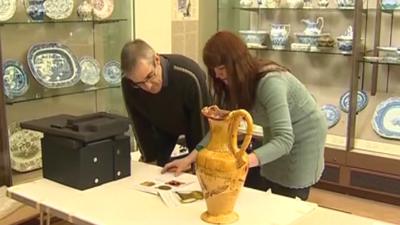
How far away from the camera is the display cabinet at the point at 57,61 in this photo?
9.60ft

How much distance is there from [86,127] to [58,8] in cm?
126

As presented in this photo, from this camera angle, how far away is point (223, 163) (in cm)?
173

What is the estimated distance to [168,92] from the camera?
260 cm

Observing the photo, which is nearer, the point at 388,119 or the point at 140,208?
the point at 140,208

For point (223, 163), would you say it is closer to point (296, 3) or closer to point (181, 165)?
point (181, 165)

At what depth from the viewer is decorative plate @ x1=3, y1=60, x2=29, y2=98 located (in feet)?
9.46

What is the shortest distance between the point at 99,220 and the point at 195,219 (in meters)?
0.32

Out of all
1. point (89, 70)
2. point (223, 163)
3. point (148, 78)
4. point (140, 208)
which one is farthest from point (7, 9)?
point (223, 163)

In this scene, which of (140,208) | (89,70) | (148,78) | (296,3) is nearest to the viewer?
(140,208)

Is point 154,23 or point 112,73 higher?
point 154,23

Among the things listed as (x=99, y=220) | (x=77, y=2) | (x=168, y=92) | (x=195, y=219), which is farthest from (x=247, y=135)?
(x=77, y=2)

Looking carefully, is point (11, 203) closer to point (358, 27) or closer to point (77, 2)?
point (77, 2)

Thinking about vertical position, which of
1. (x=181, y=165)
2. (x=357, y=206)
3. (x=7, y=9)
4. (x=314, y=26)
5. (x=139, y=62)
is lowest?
(x=357, y=206)

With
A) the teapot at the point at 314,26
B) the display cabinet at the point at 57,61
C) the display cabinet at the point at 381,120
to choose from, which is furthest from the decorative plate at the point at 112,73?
the display cabinet at the point at 381,120
